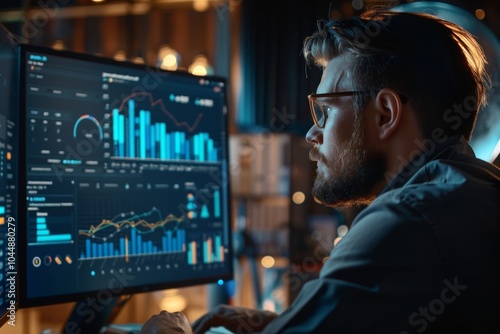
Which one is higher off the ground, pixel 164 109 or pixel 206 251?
pixel 164 109

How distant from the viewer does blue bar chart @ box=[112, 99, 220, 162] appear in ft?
3.61

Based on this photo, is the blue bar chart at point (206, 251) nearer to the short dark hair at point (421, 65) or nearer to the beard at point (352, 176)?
the beard at point (352, 176)

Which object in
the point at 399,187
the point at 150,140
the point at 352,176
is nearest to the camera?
the point at 399,187

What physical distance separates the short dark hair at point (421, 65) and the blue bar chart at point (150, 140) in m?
0.40

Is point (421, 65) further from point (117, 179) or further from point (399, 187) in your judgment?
point (117, 179)

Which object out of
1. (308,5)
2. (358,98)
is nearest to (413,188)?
(358,98)

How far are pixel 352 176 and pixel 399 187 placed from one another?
0.13 meters

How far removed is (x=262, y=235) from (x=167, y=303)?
749 mm

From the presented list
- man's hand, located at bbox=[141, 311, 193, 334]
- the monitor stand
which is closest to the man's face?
man's hand, located at bbox=[141, 311, 193, 334]

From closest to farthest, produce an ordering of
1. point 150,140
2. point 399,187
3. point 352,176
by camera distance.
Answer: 1. point 399,187
2. point 352,176
3. point 150,140

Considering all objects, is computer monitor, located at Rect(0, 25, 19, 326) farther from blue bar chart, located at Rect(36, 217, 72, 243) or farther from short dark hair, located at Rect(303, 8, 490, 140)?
short dark hair, located at Rect(303, 8, 490, 140)

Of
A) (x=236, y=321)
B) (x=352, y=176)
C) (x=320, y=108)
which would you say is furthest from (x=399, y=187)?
(x=236, y=321)

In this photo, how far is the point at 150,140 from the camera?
1.14 m

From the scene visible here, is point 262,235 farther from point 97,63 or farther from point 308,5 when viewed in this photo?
point 97,63
